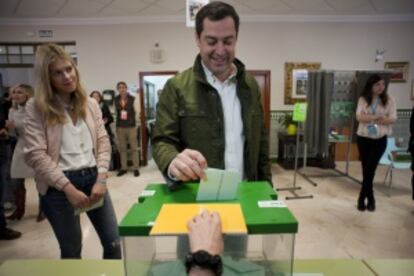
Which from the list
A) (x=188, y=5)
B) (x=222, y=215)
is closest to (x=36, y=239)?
(x=188, y=5)

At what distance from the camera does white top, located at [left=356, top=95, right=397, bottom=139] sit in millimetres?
3154

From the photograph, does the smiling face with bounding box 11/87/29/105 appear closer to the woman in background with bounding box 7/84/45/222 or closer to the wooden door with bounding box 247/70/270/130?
the woman in background with bounding box 7/84/45/222

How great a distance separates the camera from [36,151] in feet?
4.30

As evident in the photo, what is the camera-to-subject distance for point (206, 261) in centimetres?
59

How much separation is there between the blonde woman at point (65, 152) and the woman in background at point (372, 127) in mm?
2945

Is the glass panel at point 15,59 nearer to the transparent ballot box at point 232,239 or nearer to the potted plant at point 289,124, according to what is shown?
the potted plant at point 289,124

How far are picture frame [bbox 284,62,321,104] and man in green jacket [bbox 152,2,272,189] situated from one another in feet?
15.1

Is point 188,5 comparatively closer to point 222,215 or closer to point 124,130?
point 222,215

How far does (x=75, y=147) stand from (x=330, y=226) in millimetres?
2658

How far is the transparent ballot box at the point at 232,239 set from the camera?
1.99 feet

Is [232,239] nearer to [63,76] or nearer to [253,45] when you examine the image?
[63,76]

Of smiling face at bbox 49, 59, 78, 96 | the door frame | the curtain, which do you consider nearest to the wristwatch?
smiling face at bbox 49, 59, 78, 96

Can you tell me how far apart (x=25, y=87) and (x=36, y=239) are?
5.06 ft

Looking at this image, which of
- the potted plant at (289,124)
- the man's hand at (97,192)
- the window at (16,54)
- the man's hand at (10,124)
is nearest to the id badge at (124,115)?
the window at (16,54)
